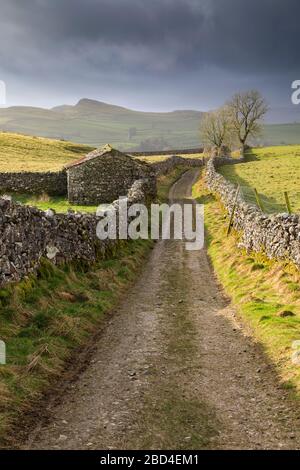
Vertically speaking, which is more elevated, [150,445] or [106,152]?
[106,152]

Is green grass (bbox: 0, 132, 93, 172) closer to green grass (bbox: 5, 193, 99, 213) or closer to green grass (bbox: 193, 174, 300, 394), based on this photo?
green grass (bbox: 5, 193, 99, 213)

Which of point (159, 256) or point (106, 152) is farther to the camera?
point (106, 152)

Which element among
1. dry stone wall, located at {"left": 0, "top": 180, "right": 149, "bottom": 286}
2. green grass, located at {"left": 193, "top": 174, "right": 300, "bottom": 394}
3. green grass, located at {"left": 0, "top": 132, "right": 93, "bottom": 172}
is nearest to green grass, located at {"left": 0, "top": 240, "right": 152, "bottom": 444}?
dry stone wall, located at {"left": 0, "top": 180, "right": 149, "bottom": 286}

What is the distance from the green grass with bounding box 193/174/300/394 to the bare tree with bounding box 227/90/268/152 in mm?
85614

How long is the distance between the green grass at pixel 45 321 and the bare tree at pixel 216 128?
93924 mm

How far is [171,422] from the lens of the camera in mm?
8352

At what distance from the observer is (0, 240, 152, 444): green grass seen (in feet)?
30.2

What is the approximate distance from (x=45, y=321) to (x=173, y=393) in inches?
172

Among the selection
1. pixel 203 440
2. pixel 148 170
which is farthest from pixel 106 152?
pixel 203 440

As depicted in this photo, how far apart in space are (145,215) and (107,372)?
20.7 metres

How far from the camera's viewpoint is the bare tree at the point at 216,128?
108312 mm

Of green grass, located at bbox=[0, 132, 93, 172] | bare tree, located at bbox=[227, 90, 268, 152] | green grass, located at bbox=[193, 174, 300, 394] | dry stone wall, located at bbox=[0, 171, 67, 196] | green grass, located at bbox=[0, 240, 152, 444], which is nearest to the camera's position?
green grass, located at bbox=[0, 240, 152, 444]

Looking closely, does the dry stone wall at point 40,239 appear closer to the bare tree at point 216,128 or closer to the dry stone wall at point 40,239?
the dry stone wall at point 40,239

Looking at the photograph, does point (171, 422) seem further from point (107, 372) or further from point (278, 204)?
point (278, 204)
